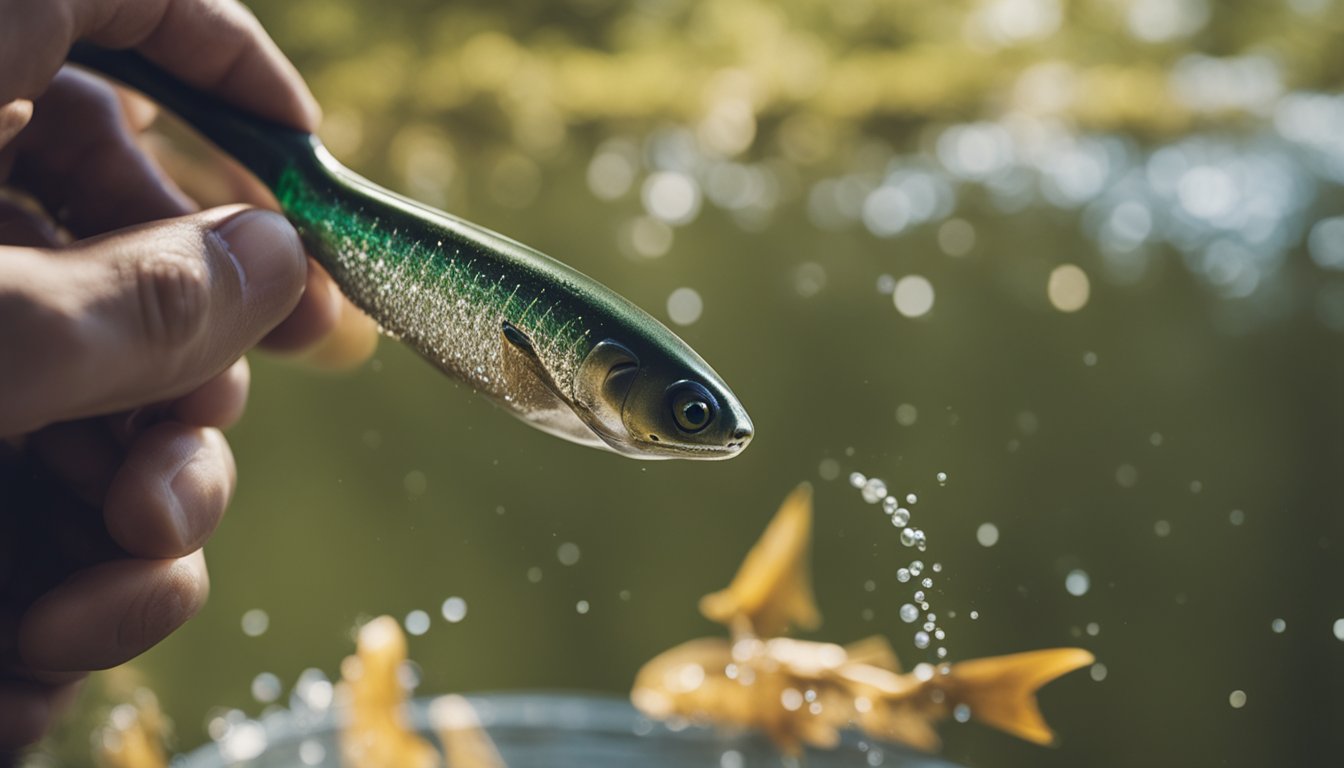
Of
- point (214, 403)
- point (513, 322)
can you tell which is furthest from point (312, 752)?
point (513, 322)

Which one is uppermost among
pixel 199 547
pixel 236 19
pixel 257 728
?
pixel 236 19

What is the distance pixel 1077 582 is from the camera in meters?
0.32

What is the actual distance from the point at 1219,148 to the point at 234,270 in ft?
1.60

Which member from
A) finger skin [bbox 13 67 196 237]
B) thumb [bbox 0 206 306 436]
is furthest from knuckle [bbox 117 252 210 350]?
finger skin [bbox 13 67 196 237]

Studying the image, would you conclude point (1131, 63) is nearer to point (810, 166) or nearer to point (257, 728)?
point (810, 166)

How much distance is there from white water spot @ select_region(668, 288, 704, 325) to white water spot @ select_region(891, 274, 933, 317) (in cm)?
8

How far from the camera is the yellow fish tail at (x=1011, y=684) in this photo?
0.26m

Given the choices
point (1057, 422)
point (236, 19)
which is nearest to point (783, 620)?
point (1057, 422)

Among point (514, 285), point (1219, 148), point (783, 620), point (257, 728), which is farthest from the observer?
point (1219, 148)

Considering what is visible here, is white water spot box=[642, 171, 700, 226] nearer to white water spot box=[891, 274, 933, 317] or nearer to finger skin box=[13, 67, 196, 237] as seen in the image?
white water spot box=[891, 274, 933, 317]

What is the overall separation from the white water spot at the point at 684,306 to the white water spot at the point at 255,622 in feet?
0.67

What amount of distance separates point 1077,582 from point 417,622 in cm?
23

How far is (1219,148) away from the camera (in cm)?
53

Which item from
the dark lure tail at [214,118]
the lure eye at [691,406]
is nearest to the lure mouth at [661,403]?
the lure eye at [691,406]
